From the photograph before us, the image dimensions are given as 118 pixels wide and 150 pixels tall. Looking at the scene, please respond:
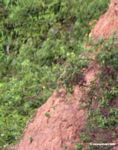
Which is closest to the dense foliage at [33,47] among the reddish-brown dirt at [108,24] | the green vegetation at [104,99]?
the reddish-brown dirt at [108,24]

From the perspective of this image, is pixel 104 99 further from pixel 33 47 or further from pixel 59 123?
pixel 33 47

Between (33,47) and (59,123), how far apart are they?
3.89 m

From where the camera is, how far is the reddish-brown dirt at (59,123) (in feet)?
19.6

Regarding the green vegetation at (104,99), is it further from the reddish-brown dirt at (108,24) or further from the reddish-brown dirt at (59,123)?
the reddish-brown dirt at (108,24)

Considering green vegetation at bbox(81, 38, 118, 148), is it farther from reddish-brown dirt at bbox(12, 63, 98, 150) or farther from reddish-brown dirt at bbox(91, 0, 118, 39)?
reddish-brown dirt at bbox(91, 0, 118, 39)

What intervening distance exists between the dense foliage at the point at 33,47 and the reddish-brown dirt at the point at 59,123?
50 centimetres

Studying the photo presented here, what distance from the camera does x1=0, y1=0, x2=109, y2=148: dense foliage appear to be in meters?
8.32

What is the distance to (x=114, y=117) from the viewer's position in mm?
5535

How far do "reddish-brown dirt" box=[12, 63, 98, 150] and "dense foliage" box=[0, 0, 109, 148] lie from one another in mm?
500

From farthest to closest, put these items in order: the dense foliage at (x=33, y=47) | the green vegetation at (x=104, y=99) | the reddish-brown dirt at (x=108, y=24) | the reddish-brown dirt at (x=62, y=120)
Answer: the dense foliage at (x=33, y=47) < the reddish-brown dirt at (x=108, y=24) < the reddish-brown dirt at (x=62, y=120) < the green vegetation at (x=104, y=99)

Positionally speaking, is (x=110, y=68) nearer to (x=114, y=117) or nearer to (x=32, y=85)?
(x=114, y=117)

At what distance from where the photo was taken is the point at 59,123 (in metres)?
6.35

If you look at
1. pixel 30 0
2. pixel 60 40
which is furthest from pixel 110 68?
pixel 30 0

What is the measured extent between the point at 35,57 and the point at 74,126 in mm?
3809
